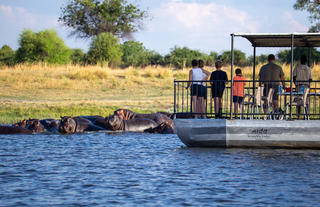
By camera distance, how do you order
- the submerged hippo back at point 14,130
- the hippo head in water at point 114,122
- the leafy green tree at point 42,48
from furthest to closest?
the leafy green tree at point 42,48 < the hippo head in water at point 114,122 < the submerged hippo back at point 14,130

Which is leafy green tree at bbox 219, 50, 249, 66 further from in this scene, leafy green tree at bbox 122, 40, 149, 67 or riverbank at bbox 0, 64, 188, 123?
riverbank at bbox 0, 64, 188, 123

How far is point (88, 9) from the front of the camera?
161 feet

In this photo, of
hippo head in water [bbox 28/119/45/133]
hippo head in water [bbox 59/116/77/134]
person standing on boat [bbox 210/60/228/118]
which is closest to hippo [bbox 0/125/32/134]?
hippo head in water [bbox 28/119/45/133]

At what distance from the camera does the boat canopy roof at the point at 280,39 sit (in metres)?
11.9

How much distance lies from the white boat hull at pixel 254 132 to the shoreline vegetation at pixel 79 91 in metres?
9.17

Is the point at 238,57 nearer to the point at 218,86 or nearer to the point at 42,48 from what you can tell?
the point at 42,48

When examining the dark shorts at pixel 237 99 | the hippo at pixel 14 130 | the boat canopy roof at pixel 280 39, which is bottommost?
the hippo at pixel 14 130

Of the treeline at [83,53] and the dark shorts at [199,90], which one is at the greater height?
the treeline at [83,53]

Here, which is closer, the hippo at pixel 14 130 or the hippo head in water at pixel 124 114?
the hippo at pixel 14 130

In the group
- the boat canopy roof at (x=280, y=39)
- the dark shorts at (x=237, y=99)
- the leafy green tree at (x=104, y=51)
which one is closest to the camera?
the boat canopy roof at (x=280, y=39)

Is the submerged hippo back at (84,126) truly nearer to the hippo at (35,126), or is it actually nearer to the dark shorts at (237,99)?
the hippo at (35,126)

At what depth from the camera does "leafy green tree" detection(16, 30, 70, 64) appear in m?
43.8

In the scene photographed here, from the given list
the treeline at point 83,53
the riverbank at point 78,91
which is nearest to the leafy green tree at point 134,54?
the treeline at point 83,53

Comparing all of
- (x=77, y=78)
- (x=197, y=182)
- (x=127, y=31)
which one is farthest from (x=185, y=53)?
(x=197, y=182)
